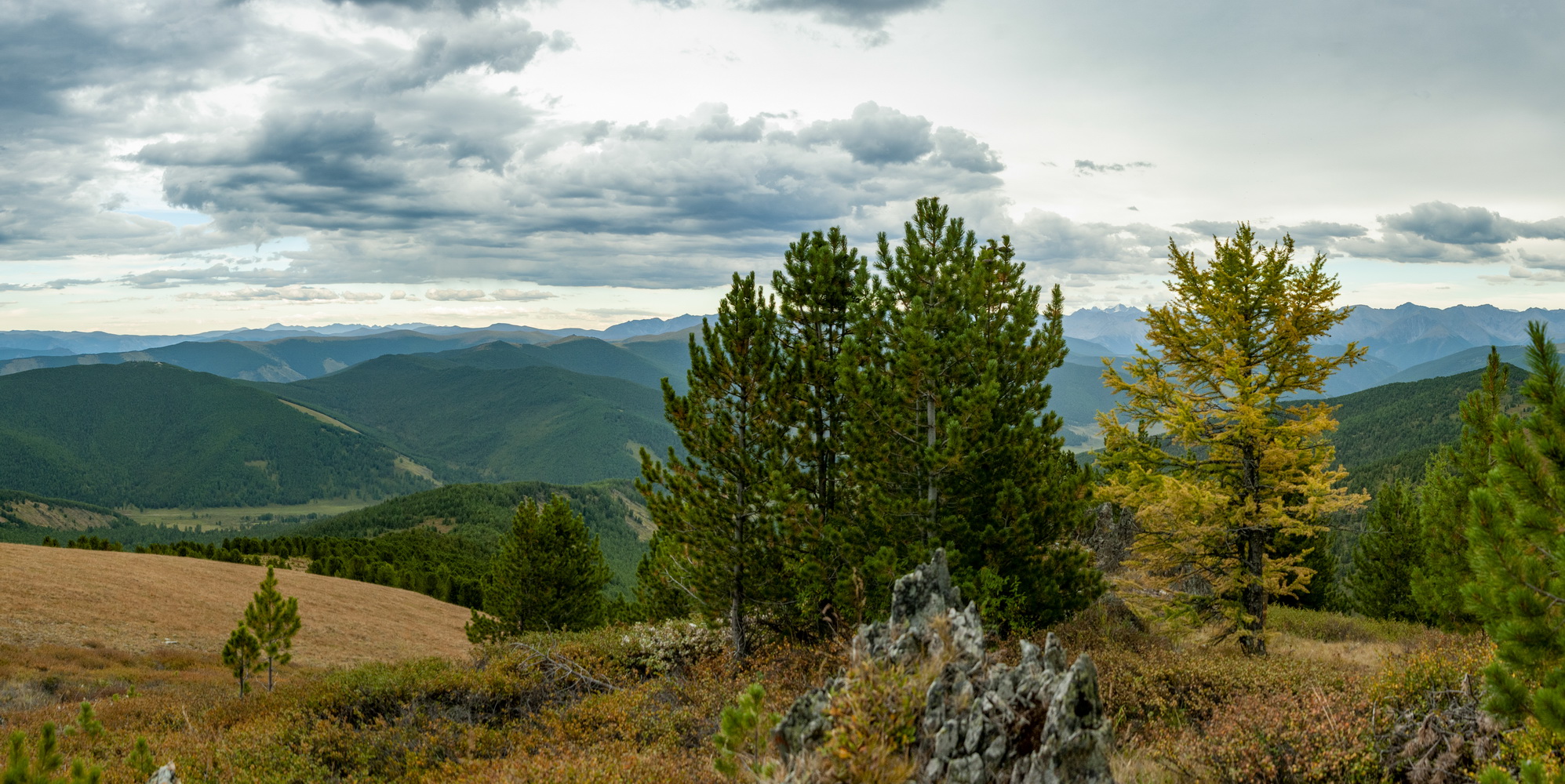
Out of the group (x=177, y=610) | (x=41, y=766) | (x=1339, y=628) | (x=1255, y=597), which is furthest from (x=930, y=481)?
(x=177, y=610)

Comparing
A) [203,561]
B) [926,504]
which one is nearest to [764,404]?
[926,504]

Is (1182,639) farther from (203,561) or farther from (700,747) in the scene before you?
(203,561)

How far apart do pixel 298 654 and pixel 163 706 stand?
21714 millimetres

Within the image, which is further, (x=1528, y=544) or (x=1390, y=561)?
(x=1390, y=561)

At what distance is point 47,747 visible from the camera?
621cm

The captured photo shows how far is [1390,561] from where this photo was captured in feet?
94.5

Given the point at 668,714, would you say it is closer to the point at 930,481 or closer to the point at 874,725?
the point at 874,725

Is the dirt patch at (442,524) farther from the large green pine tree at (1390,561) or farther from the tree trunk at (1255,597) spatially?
the tree trunk at (1255,597)

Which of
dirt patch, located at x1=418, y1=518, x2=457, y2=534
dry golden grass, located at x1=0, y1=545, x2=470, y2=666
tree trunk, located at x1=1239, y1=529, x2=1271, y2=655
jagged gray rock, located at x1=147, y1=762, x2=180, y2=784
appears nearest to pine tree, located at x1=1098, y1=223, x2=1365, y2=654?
tree trunk, located at x1=1239, y1=529, x2=1271, y2=655

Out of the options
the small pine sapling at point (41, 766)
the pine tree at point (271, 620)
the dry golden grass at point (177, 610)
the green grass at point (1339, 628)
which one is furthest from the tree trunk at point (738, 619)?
the dry golden grass at point (177, 610)

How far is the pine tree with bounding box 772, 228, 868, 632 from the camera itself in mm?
15305

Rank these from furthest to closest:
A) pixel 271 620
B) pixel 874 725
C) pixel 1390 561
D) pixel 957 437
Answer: pixel 1390 561 → pixel 271 620 → pixel 957 437 → pixel 874 725

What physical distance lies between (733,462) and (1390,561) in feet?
94.2

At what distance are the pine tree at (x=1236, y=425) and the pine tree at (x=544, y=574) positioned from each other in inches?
957
